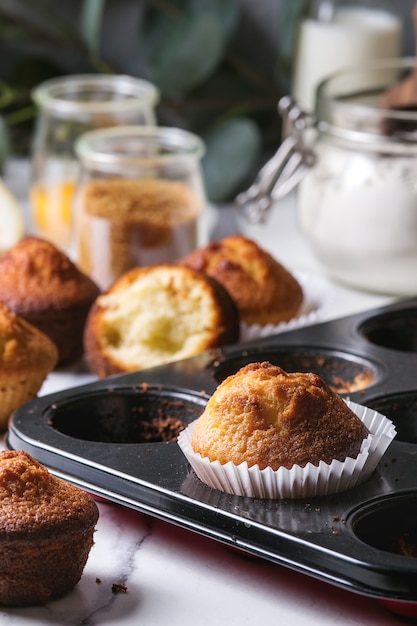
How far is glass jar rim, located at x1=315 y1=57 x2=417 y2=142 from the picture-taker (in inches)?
81.3

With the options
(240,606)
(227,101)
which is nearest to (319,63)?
(227,101)

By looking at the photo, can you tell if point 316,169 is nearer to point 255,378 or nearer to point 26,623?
point 255,378

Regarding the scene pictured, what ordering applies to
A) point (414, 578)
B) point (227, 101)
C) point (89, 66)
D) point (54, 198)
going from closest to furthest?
point (414, 578) < point (54, 198) < point (227, 101) < point (89, 66)

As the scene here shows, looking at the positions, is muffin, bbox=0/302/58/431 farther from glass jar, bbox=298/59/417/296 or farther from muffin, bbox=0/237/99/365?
glass jar, bbox=298/59/417/296

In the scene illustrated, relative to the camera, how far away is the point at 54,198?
2.45m

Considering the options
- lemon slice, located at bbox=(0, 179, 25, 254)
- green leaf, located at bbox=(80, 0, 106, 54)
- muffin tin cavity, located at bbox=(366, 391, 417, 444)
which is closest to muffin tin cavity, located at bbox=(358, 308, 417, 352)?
muffin tin cavity, located at bbox=(366, 391, 417, 444)

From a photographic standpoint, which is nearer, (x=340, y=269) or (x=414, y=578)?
(x=414, y=578)

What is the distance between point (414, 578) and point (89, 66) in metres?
2.49

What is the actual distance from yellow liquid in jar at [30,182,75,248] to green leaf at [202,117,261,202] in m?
0.50

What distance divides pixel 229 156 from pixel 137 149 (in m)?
0.67

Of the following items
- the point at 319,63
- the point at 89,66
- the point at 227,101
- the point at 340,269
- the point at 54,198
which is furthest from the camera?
the point at 89,66

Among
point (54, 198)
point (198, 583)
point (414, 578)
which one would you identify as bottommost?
point (54, 198)

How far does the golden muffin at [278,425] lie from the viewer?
119cm

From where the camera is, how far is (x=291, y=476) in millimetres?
1167
